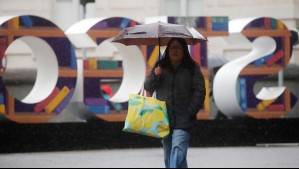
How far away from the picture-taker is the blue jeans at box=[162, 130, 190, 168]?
12.1 meters

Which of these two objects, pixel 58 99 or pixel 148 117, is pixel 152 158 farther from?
pixel 148 117

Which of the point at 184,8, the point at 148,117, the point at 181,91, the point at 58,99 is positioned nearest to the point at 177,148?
the point at 148,117

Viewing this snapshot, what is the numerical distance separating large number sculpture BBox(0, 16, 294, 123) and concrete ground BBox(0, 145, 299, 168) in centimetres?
79

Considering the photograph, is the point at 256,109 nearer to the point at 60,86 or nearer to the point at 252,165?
the point at 60,86

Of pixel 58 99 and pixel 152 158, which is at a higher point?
pixel 58 99

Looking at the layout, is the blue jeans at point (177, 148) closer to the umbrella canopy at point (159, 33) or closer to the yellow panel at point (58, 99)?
the umbrella canopy at point (159, 33)

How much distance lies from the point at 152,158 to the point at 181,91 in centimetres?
580

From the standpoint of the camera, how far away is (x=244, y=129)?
851 inches

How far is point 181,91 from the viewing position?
12375 mm

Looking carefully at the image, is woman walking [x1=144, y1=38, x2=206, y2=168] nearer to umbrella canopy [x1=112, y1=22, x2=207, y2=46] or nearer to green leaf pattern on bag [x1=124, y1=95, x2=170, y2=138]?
green leaf pattern on bag [x1=124, y1=95, x2=170, y2=138]

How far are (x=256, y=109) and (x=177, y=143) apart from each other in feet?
30.5

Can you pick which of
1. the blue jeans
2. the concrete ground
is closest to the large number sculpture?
the concrete ground

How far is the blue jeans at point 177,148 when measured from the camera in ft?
39.6

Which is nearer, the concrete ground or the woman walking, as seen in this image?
the woman walking
